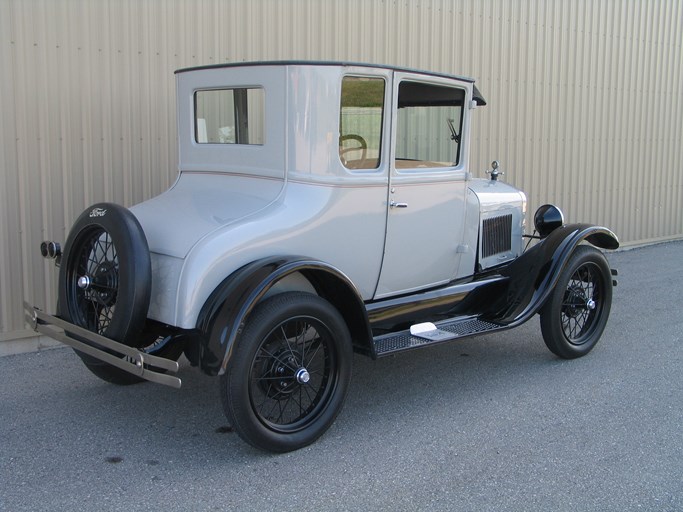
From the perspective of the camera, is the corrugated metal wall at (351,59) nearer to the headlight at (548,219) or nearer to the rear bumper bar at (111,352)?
the rear bumper bar at (111,352)

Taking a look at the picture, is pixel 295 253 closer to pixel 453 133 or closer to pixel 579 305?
pixel 453 133

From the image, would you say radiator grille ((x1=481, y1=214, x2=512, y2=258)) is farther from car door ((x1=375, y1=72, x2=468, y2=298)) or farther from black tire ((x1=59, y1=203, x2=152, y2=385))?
black tire ((x1=59, y1=203, x2=152, y2=385))

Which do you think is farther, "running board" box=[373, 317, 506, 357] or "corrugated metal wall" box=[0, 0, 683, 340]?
"corrugated metal wall" box=[0, 0, 683, 340]

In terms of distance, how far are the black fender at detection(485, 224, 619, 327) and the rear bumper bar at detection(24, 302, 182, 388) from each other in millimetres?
2435

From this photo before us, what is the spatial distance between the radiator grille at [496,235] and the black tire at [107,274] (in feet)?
8.92

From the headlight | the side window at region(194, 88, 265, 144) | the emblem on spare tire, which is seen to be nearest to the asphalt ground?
the headlight

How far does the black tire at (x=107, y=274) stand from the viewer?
3725 millimetres

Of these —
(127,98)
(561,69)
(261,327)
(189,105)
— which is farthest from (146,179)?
(561,69)

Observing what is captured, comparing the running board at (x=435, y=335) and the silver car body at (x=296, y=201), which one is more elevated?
the silver car body at (x=296, y=201)

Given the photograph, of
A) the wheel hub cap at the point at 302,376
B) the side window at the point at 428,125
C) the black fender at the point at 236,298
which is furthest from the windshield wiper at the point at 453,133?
the wheel hub cap at the point at 302,376

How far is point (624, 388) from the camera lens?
16.3 feet

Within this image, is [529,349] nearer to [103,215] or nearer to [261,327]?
[261,327]

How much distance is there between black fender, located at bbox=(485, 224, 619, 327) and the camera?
5105 mm

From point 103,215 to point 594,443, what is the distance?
2.97 metres
